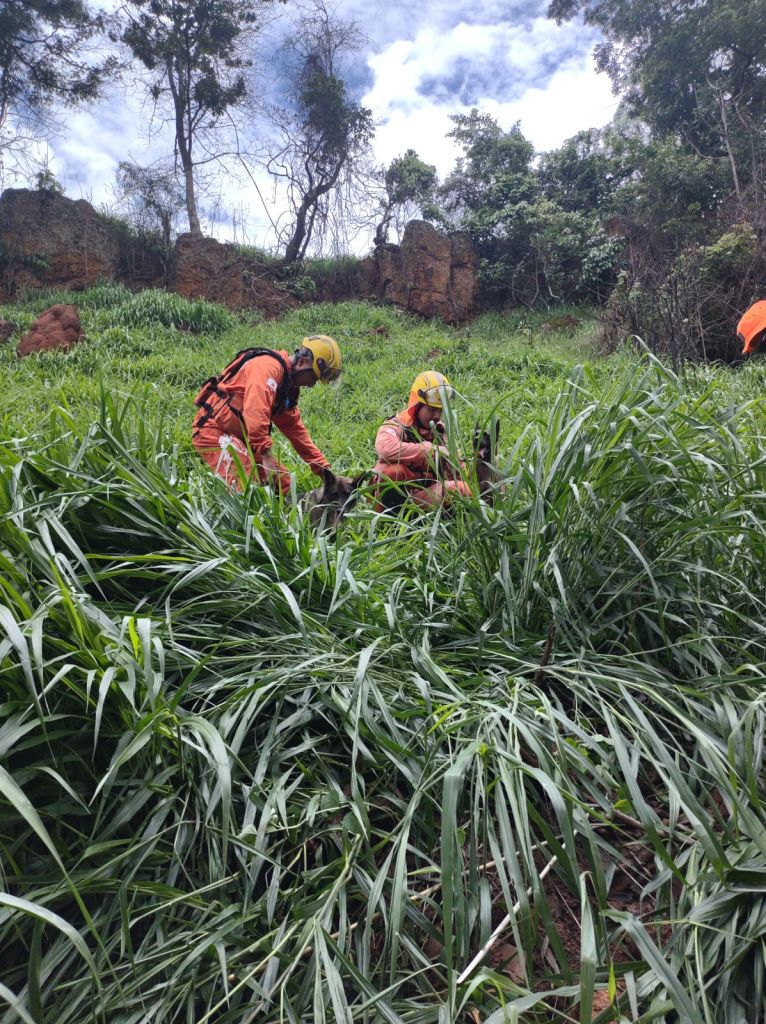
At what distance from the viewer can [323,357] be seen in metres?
3.73

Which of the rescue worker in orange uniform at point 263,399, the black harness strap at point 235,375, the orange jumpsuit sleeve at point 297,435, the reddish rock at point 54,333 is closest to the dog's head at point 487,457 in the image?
the rescue worker in orange uniform at point 263,399

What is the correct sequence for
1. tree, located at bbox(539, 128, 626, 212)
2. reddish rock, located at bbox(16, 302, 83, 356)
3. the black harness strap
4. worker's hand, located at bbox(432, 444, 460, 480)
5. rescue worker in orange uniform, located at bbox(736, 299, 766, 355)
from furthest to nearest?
tree, located at bbox(539, 128, 626, 212), reddish rock, located at bbox(16, 302, 83, 356), rescue worker in orange uniform, located at bbox(736, 299, 766, 355), the black harness strap, worker's hand, located at bbox(432, 444, 460, 480)

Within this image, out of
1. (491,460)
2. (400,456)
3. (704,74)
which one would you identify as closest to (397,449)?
(400,456)

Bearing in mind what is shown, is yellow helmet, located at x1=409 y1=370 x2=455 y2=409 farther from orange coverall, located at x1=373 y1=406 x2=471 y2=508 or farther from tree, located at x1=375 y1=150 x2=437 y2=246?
tree, located at x1=375 y1=150 x2=437 y2=246

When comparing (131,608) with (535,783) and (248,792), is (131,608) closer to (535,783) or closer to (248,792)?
(248,792)

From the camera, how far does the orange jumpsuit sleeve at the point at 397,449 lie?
307 centimetres

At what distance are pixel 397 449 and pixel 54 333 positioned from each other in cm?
745

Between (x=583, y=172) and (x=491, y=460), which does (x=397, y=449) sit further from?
(x=583, y=172)

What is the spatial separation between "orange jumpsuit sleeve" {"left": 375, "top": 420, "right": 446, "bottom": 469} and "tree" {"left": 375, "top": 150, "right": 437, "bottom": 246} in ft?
48.8

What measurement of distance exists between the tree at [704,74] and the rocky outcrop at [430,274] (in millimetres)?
6003

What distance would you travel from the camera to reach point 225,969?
87cm

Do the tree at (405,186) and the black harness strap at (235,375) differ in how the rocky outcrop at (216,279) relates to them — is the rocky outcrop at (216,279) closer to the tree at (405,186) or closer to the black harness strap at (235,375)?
the tree at (405,186)

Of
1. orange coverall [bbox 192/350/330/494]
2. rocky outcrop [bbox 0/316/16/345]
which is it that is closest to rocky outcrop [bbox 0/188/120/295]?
rocky outcrop [bbox 0/316/16/345]

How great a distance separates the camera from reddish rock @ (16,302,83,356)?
8211 mm
